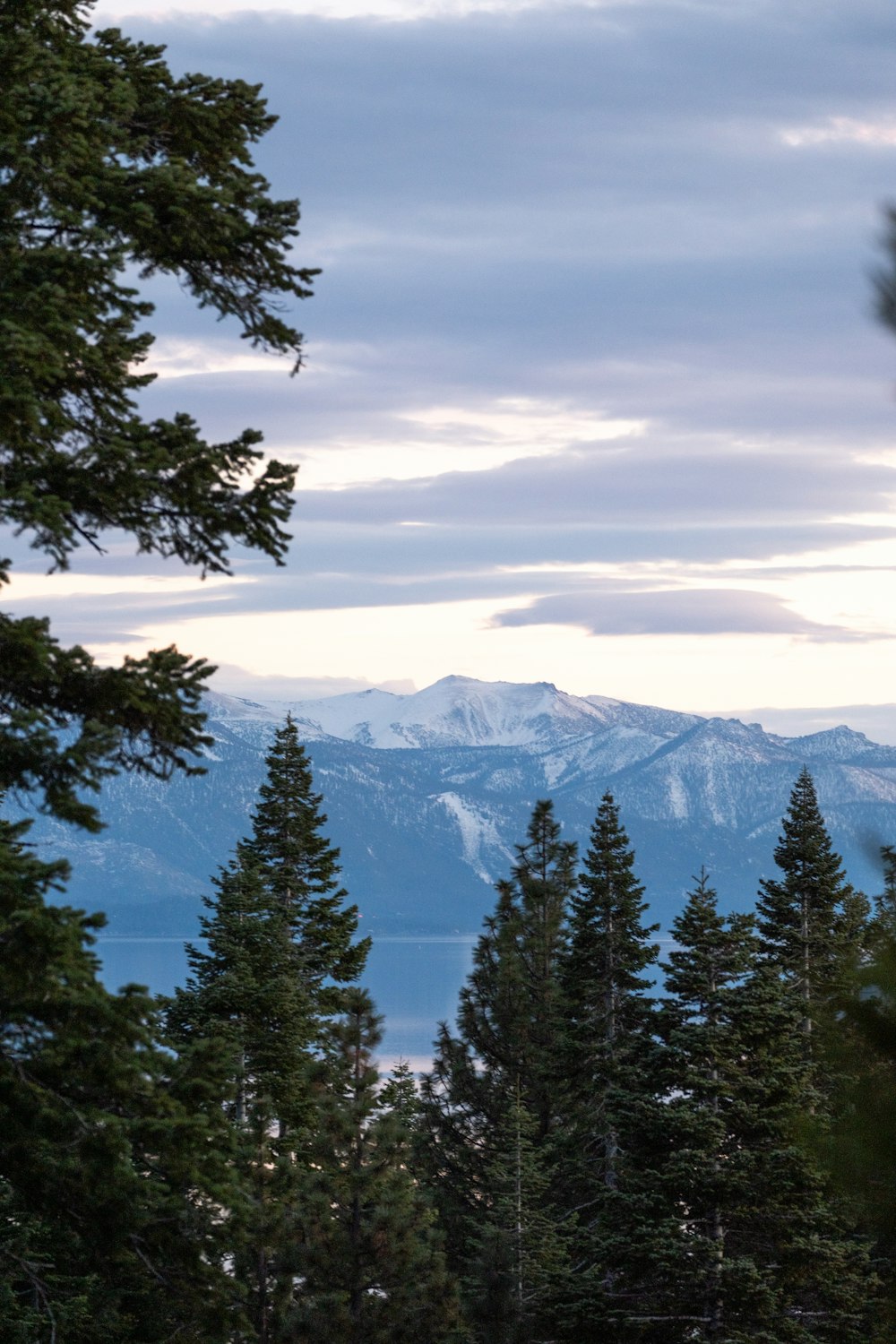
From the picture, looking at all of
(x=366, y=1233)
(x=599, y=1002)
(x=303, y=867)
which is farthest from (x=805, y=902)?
(x=366, y=1233)

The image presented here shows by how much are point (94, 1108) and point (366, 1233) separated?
45.9 ft

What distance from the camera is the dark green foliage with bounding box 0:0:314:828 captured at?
10344 millimetres

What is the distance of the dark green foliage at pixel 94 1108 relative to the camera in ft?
32.0

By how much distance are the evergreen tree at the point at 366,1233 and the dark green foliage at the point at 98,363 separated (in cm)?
1334

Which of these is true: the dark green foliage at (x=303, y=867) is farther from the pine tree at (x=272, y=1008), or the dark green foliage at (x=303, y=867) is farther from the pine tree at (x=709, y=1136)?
the pine tree at (x=709, y=1136)

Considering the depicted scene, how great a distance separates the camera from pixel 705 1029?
86.1ft

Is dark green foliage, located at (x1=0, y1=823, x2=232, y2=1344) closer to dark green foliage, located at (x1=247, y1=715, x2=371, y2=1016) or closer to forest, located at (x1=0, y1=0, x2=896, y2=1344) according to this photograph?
forest, located at (x1=0, y1=0, x2=896, y2=1344)

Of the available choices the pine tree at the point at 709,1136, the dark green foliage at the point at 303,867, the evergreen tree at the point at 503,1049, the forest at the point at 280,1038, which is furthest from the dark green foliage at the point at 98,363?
the dark green foliage at the point at 303,867

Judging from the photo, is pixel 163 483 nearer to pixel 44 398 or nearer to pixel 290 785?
pixel 44 398

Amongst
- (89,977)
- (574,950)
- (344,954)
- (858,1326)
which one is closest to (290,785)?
(344,954)

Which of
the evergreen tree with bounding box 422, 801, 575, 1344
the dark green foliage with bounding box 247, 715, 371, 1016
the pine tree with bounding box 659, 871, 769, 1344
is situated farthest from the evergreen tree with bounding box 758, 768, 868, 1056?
the pine tree with bounding box 659, 871, 769, 1344

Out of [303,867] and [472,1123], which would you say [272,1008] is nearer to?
[303,867]

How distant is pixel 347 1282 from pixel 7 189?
1732 cm

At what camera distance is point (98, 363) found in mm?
11242
